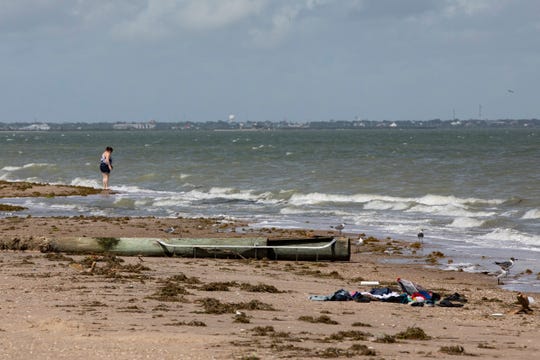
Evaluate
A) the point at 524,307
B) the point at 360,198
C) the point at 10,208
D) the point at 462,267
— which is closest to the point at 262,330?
the point at 524,307

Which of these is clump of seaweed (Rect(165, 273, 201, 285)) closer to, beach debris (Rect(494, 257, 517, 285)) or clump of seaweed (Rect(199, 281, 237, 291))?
clump of seaweed (Rect(199, 281, 237, 291))

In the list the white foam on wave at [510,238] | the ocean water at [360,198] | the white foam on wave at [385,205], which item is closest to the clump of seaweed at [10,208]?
the ocean water at [360,198]

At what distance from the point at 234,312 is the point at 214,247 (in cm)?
754

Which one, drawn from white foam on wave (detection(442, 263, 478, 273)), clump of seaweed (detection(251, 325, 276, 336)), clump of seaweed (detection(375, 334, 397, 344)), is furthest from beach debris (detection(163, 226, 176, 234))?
clump of seaweed (detection(375, 334, 397, 344))

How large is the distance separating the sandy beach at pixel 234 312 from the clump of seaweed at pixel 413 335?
26 millimetres

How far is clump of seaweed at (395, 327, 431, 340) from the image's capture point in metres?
11.8

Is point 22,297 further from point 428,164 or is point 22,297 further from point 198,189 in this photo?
point 428,164

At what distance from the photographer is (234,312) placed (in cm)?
1312

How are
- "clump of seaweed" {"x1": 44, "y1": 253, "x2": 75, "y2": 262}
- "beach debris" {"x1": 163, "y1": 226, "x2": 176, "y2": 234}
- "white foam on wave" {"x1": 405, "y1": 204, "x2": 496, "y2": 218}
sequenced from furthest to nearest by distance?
"white foam on wave" {"x1": 405, "y1": 204, "x2": 496, "y2": 218}
"beach debris" {"x1": 163, "y1": 226, "x2": 176, "y2": 234}
"clump of seaweed" {"x1": 44, "y1": 253, "x2": 75, "y2": 262}

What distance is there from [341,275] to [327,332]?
257 inches

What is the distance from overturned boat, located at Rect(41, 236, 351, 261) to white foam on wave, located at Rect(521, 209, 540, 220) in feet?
37.0

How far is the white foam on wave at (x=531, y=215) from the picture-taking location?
100 feet

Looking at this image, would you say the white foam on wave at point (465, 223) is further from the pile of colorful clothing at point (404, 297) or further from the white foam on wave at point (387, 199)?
the pile of colorful clothing at point (404, 297)

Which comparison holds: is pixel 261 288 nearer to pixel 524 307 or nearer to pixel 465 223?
pixel 524 307
